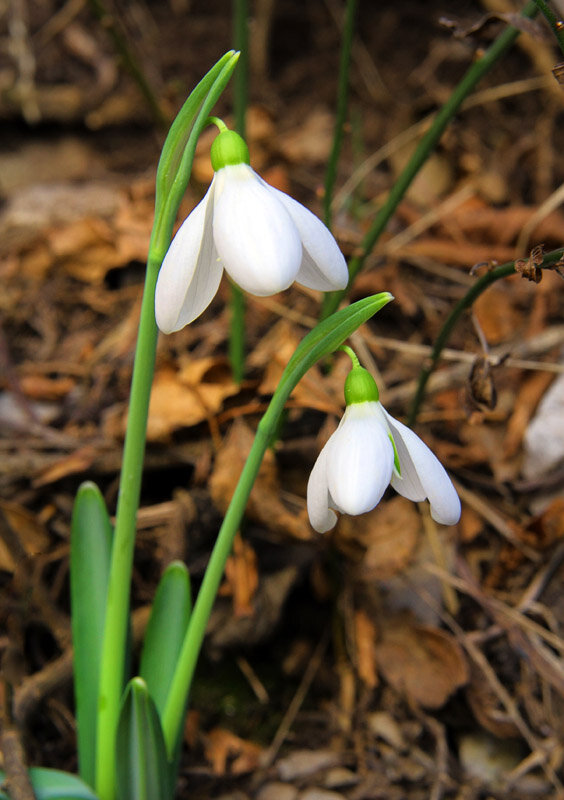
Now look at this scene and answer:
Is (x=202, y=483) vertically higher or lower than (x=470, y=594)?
higher

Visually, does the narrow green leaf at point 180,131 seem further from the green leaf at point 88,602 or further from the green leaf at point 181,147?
the green leaf at point 88,602

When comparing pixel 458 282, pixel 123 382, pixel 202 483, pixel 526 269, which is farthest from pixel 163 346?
pixel 526 269

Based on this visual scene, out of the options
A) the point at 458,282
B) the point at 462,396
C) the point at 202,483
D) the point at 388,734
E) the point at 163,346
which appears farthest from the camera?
the point at 458,282

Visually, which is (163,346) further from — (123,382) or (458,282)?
(458,282)

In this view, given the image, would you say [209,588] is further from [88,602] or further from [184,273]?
[184,273]

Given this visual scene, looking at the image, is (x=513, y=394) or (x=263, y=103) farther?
(x=263, y=103)

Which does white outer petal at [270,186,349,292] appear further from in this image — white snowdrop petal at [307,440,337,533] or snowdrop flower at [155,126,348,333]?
white snowdrop petal at [307,440,337,533]

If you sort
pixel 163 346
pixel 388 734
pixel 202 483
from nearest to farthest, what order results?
pixel 388 734 < pixel 202 483 < pixel 163 346

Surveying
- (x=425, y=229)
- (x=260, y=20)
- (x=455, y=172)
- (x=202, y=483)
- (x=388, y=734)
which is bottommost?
(x=388, y=734)

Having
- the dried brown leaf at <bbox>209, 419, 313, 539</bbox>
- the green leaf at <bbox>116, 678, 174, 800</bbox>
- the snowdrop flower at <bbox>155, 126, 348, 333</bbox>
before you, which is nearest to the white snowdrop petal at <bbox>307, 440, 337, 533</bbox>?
the snowdrop flower at <bbox>155, 126, 348, 333</bbox>
